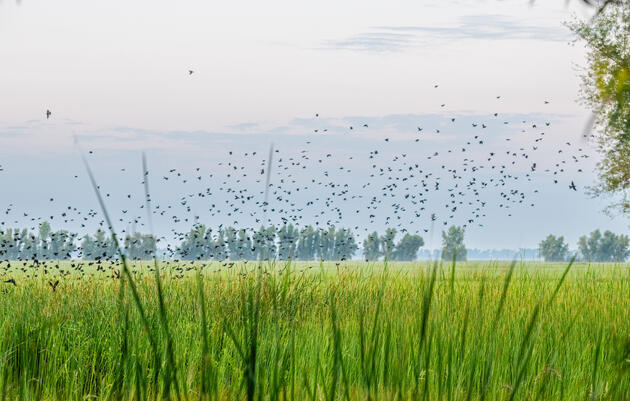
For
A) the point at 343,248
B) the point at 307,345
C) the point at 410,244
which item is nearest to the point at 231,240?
the point at 307,345

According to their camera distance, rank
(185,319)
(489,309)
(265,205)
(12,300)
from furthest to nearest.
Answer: (12,300) → (489,309) → (185,319) → (265,205)

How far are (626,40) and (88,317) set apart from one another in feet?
76.5

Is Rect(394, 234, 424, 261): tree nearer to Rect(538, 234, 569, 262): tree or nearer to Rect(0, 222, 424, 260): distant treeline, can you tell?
Rect(538, 234, 569, 262): tree

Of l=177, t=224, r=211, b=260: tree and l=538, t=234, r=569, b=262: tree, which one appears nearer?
l=177, t=224, r=211, b=260: tree

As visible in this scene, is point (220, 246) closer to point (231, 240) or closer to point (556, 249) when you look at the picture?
point (231, 240)

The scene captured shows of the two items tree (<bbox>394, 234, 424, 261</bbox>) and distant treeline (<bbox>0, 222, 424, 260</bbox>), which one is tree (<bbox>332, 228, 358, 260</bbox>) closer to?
distant treeline (<bbox>0, 222, 424, 260</bbox>)

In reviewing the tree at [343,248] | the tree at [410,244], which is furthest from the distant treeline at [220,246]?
the tree at [410,244]

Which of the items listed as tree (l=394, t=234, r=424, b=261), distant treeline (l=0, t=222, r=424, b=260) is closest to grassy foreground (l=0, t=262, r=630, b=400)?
distant treeline (l=0, t=222, r=424, b=260)

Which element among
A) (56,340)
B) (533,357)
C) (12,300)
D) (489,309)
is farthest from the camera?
(12,300)

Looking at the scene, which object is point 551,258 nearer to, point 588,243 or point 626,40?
point 588,243

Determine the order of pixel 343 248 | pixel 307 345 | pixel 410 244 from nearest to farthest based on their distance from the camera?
1. pixel 307 345
2. pixel 343 248
3. pixel 410 244

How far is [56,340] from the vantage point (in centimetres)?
620

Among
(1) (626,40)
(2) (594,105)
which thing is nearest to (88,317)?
(1) (626,40)

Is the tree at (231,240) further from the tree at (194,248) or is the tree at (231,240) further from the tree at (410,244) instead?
the tree at (410,244)
